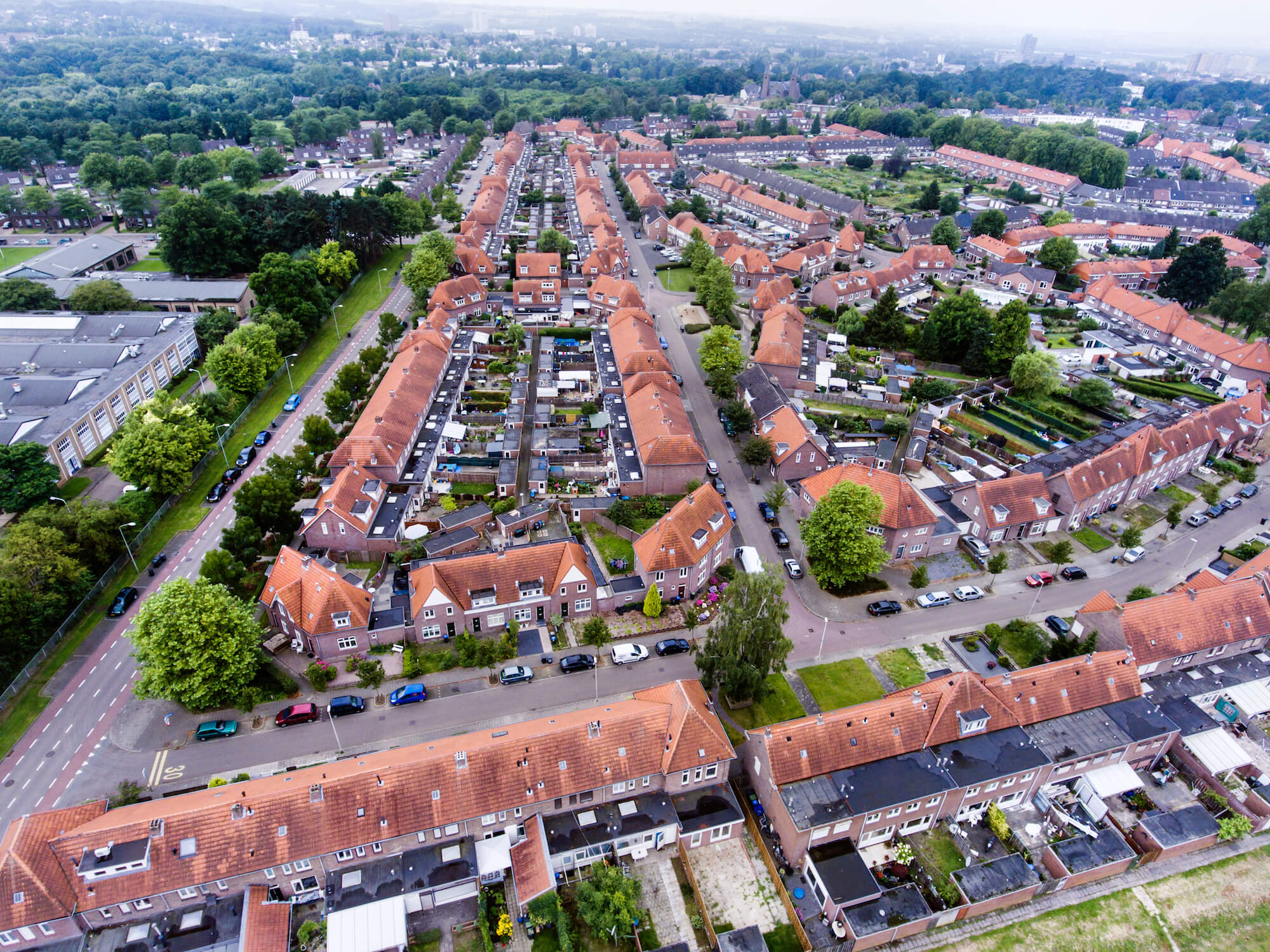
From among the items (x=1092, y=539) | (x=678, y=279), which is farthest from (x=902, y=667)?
(x=678, y=279)

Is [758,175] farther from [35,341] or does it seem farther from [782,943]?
[782,943]

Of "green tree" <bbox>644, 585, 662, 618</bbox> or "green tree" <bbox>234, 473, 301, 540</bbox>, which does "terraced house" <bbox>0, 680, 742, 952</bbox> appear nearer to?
"green tree" <bbox>644, 585, 662, 618</bbox>

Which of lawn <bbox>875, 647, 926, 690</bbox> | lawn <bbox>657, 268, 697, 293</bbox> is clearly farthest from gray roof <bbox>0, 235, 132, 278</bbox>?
lawn <bbox>875, 647, 926, 690</bbox>

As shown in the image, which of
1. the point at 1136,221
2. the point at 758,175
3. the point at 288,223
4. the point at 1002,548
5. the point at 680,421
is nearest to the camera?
the point at 1002,548

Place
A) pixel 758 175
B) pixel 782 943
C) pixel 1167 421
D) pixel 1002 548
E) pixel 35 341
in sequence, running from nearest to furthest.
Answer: pixel 782 943
pixel 1002 548
pixel 1167 421
pixel 35 341
pixel 758 175

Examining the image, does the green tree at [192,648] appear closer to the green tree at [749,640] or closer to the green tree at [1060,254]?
the green tree at [749,640]

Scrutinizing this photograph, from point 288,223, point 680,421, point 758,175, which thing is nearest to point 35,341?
point 288,223

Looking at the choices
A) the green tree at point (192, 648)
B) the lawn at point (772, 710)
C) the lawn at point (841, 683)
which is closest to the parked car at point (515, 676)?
the lawn at point (772, 710)

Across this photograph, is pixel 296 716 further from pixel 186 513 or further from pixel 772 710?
pixel 772 710
